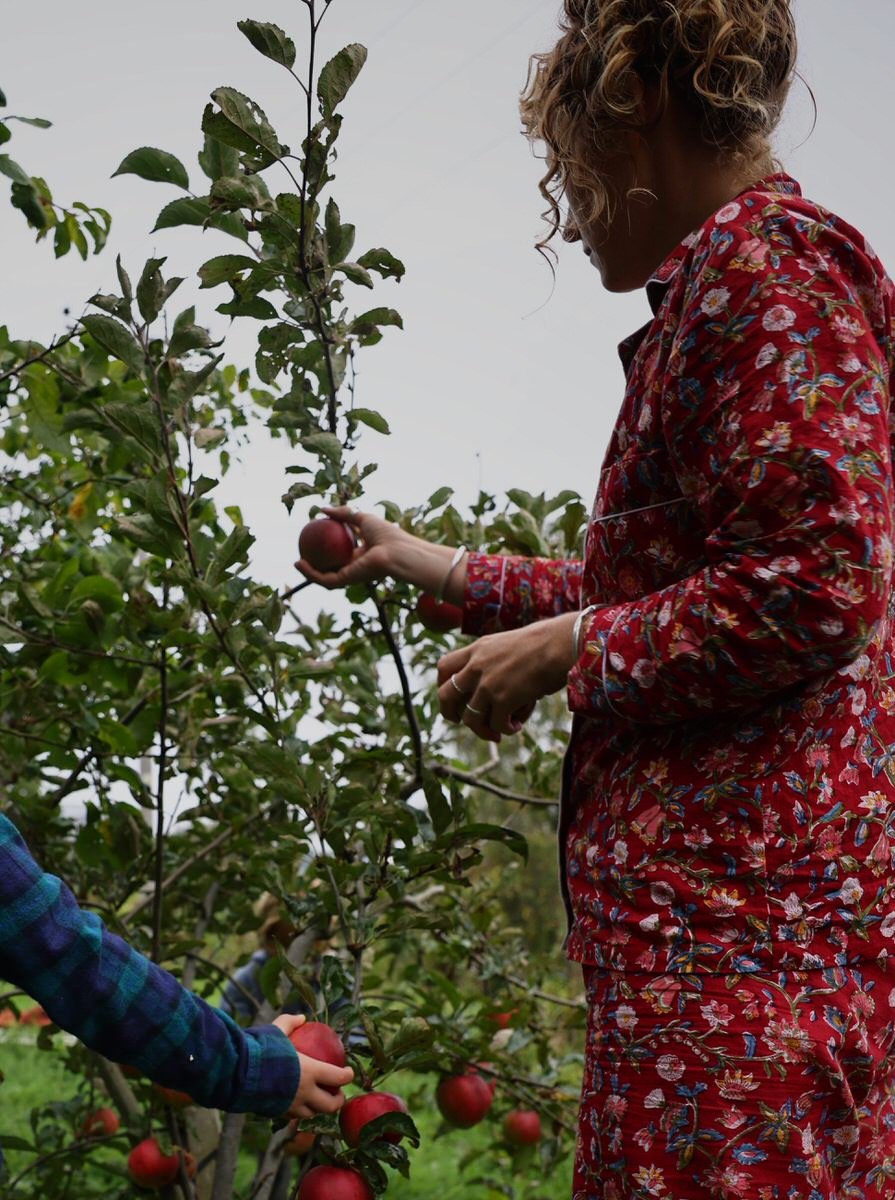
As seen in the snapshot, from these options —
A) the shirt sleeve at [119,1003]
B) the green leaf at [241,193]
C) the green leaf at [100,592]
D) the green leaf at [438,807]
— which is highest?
the green leaf at [241,193]

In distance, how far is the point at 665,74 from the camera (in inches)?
42.5

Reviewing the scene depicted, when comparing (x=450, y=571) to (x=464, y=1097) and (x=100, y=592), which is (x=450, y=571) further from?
(x=464, y=1097)

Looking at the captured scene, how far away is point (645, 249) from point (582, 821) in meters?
0.54

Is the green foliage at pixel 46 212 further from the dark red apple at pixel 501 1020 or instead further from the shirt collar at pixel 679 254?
the dark red apple at pixel 501 1020

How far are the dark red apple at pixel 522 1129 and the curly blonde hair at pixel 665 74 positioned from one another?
1.98 meters

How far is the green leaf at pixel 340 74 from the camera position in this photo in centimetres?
124

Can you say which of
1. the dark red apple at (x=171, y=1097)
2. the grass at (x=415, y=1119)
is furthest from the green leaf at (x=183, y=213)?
the grass at (x=415, y=1119)

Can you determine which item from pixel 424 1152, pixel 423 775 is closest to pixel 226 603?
pixel 423 775

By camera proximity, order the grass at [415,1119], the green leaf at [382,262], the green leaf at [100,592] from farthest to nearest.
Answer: the grass at [415,1119], the green leaf at [100,592], the green leaf at [382,262]

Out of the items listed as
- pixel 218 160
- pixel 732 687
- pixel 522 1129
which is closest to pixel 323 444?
pixel 218 160

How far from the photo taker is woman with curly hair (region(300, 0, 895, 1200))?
2.99 ft

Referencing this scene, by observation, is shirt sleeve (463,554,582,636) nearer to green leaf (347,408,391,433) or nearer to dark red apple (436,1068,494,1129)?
green leaf (347,408,391,433)

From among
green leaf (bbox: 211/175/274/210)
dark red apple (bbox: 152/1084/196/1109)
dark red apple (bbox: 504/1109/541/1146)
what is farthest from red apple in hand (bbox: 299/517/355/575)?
dark red apple (bbox: 504/1109/541/1146)

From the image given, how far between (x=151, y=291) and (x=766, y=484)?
2.71 ft
